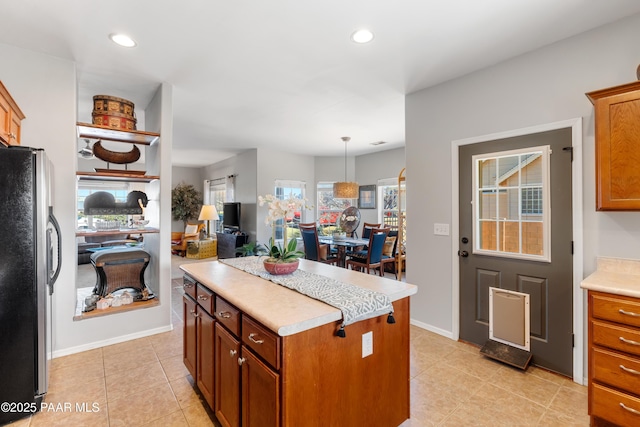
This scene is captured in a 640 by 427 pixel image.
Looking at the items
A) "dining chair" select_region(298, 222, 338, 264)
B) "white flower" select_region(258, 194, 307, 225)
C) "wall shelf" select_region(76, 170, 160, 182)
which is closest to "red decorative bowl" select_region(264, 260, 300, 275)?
"white flower" select_region(258, 194, 307, 225)

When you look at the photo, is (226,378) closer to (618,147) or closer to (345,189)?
(618,147)

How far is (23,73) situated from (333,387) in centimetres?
345

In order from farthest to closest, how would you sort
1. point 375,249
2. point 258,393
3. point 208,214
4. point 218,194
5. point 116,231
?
A: point 218,194 < point 208,214 < point 375,249 < point 116,231 < point 258,393

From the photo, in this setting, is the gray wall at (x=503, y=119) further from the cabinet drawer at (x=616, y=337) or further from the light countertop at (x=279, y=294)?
the light countertop at (x=279, y=294)

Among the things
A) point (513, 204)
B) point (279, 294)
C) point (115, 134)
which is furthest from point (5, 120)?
point (513, 204)

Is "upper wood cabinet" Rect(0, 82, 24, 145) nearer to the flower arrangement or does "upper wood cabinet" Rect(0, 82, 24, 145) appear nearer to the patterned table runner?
the flower arrangement

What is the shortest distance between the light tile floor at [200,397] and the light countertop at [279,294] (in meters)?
0.89

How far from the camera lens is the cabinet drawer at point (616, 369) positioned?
5.42 ft

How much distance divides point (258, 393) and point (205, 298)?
760 mm

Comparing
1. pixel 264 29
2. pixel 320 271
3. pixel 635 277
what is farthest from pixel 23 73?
pixel 635 277

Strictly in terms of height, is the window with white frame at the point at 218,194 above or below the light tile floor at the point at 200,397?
above

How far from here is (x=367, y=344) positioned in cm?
151

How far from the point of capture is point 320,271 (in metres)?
2.21

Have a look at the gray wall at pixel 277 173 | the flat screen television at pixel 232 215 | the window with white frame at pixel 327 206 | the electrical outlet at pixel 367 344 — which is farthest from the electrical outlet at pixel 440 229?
the flat screen television at pixel 232 215
